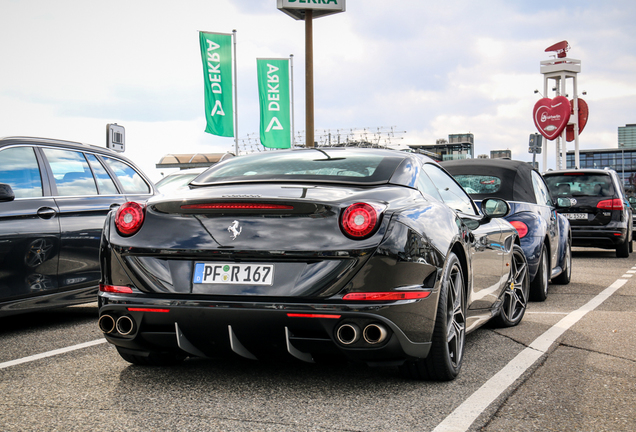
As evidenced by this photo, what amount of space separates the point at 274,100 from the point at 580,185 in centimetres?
1253

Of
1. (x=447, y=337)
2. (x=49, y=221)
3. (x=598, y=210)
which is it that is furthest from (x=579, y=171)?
(x=447, y=337)

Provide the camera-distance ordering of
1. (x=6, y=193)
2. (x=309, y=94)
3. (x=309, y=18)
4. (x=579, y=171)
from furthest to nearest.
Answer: (x=309, y=18), (x=309, y=94), (x=579, y=171), (x=6, y=193)

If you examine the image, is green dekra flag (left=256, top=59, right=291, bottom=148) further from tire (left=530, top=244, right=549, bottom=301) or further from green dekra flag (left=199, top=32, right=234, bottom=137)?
tire (left=530, top=244, right=549, bottom=301)

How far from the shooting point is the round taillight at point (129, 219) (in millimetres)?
3932

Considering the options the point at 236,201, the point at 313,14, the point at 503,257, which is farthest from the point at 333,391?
the point at 313,14

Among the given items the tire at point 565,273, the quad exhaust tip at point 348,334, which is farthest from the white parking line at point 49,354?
the tire at point 565,273

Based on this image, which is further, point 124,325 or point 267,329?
point 124,325

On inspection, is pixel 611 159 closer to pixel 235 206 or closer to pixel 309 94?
pixel 309 94

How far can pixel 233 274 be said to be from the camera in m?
3.68

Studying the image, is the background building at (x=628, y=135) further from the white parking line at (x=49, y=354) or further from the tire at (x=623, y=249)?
the white parking line at (x=49, y=354)

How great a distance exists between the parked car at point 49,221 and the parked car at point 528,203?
3852 mm

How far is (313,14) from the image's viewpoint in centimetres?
2533

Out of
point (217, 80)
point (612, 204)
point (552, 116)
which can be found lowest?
point (612, 204)

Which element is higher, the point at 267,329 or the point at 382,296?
the point at 382,296
